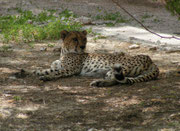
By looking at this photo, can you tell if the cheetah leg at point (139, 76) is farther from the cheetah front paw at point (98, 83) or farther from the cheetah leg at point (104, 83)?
the cheetah front paw at point (98, 83)

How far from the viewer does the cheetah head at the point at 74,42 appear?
614cm

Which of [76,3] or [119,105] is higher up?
[76,3]

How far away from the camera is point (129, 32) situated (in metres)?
9.62

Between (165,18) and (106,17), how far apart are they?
88.5 inches

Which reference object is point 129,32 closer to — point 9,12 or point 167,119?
point 9,12

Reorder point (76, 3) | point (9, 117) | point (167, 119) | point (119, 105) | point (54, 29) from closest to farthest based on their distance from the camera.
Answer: point (167, 119) → point (9, 117) → point (119, 105) → point (54, 29) → point (76, 3)

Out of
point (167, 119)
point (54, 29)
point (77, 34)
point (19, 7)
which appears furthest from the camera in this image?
point (19, 7)

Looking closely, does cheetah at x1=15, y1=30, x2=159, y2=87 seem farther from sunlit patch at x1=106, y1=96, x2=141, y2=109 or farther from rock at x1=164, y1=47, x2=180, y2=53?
rock at x1=164, y1=47, x2=180, y2=53

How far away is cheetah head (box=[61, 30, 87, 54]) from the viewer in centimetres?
614

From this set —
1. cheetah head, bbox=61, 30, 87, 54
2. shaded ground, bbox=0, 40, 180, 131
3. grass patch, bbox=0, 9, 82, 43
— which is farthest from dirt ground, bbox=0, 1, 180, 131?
grass patch, bbox=0, 9, 82, 43

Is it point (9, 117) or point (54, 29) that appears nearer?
point (9, 117)

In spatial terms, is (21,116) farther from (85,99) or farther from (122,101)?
(122,101)

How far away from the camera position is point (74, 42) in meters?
6.18

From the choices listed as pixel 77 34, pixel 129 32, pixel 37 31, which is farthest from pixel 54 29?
pixel 77 34
